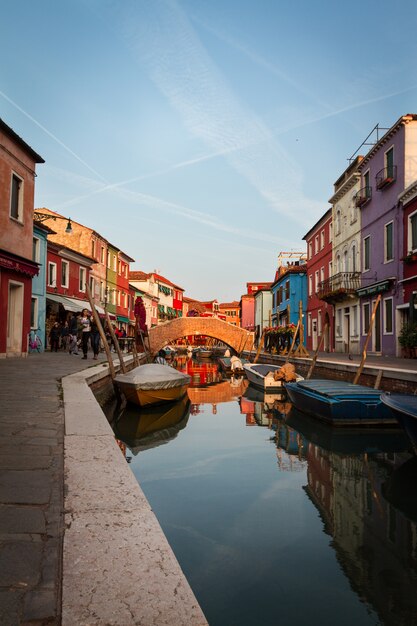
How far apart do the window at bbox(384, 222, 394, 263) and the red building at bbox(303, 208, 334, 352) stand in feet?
27.8

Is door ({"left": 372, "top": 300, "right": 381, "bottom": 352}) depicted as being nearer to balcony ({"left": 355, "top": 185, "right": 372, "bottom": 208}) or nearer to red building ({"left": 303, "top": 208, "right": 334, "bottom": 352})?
balcony ({"left": 355, "top": 185, "right": 372, "bottom": 208})

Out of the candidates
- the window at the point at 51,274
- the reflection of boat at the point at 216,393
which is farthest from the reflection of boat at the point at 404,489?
the window at the point at 51,274

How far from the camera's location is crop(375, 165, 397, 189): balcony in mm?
20188

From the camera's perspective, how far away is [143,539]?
8.21 ft

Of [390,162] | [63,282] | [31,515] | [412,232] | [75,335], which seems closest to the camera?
[31,515]

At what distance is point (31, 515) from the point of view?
8.94ft

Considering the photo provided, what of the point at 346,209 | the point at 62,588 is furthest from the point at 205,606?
the point at 346,209

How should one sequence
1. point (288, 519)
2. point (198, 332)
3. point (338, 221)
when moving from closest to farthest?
point (288, 519) → point (338, 221) → point (198, 332)

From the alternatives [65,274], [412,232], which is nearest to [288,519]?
[412,232]

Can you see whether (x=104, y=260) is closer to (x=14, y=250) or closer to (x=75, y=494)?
(x=14, y=250)

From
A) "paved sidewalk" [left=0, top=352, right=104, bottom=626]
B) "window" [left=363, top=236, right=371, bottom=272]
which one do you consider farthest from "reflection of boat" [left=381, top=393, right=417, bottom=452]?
"window" [left=363, top=236, right=371, bottom=272]

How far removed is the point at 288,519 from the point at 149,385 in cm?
705

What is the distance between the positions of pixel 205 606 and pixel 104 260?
1400 inches

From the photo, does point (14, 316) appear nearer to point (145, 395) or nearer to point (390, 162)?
point (145, 395)
